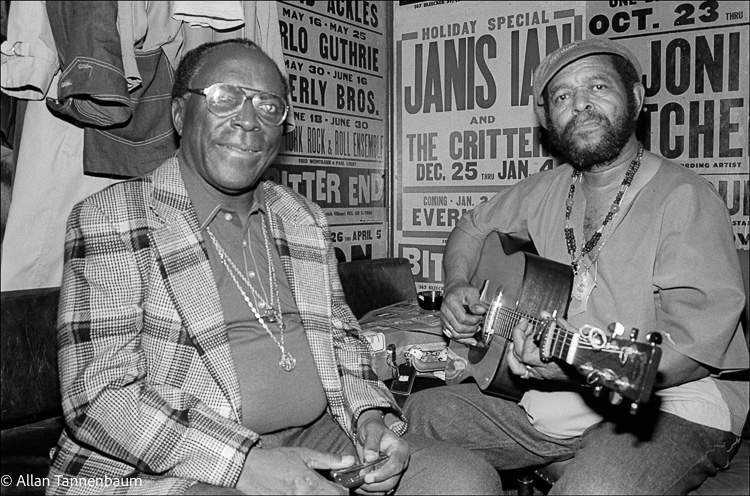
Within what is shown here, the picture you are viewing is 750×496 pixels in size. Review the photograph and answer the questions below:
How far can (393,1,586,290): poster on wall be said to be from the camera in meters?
3.64

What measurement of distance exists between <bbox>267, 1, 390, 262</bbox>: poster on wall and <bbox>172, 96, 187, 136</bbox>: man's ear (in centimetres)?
125

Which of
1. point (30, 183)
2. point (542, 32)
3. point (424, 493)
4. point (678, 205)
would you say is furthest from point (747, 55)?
point (30, 183)

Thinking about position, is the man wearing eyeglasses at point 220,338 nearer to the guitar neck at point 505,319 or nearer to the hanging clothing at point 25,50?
the hanging clothing at point 25,50

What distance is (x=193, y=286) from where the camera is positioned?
1.74 meters

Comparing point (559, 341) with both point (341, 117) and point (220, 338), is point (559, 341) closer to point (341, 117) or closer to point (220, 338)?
point (220, 338)

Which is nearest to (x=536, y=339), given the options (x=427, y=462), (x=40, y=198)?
(x=427, y=462)

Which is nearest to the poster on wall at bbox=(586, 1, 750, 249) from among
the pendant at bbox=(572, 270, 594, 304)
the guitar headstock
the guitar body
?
the guitar body

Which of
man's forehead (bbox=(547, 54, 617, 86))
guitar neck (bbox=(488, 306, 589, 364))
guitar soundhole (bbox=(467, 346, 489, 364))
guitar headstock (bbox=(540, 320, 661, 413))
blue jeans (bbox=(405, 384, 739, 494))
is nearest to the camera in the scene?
guitar headstock (bbox=(540, 320, 661, 413))

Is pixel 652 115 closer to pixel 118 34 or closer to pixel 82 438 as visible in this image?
pixel 118 34

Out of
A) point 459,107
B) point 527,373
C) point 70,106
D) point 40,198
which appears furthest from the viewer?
point 459,107

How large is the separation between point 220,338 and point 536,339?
0.85m

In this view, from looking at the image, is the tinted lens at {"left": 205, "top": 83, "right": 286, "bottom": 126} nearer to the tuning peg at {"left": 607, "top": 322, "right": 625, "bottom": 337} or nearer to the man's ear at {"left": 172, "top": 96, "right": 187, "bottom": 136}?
the man's ear at {"left": 172, "top": 96, "right": 187, "bottom": 136}

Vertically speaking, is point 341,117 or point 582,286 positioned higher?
point 341,117

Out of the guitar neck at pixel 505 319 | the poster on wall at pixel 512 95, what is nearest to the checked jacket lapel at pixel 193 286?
the guitar neck at pixel 505 319
